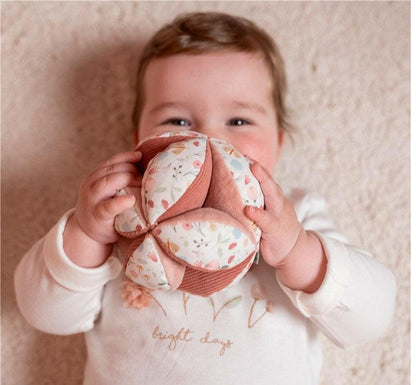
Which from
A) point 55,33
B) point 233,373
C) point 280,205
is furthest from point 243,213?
point 55,33

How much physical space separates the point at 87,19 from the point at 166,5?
0.57 feet

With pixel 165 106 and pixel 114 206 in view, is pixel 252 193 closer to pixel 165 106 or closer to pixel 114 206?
pixel 114 206

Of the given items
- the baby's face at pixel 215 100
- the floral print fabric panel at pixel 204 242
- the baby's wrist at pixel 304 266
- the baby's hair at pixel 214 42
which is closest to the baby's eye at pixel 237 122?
the baby's face at pixel 215 100

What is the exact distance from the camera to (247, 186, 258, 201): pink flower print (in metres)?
0.69

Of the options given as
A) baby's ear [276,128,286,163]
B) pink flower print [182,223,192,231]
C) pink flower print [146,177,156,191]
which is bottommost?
baby's ear [276,128,286,163]

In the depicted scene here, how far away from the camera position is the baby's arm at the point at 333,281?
2.63 ft

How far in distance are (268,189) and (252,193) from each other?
0.16 feet

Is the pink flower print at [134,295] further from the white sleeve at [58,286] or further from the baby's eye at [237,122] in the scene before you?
the baby's eye at [237,122]

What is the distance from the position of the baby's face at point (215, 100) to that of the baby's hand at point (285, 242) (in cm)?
18

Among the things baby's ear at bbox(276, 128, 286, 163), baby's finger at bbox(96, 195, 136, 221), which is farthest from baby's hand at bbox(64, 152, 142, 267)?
baby's ear at bbox(276, 128, 286, 163)

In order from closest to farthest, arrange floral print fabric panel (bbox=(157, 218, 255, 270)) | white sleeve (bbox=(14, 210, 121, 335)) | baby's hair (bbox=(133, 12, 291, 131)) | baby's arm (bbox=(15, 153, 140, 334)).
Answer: floral print fabric panel (bbox=(157, 218, 255, 270))
baby's arm (bbox=(15, 153, 140, 334))
white sleeve (bbox=(14, 210, 121, 335))
baby's hair (bbox=(133, 12, 291, 131))

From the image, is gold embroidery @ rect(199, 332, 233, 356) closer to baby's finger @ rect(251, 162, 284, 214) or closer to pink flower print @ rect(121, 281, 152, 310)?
pink flower print @ rect(121, 281, 152, 310)

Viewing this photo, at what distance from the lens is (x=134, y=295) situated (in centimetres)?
88

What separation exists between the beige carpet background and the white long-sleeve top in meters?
0.19
